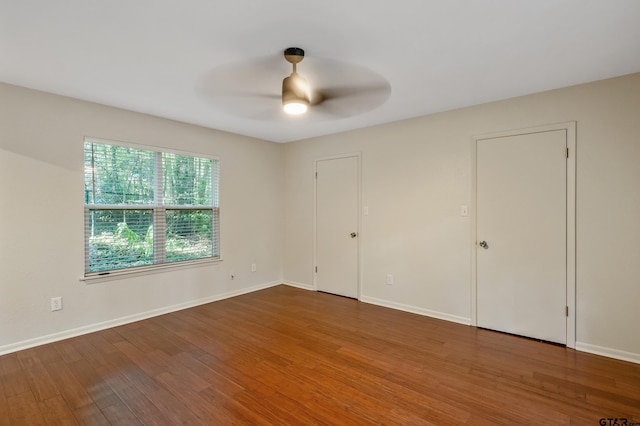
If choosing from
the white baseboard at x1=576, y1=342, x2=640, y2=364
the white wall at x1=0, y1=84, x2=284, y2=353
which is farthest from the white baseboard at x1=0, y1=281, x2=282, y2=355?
the white baseboard at x1=576, y1=342, x2=640, y2=364

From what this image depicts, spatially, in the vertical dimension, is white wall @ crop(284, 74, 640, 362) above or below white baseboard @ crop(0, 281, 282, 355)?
above

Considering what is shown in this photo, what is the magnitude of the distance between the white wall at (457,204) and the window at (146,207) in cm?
150

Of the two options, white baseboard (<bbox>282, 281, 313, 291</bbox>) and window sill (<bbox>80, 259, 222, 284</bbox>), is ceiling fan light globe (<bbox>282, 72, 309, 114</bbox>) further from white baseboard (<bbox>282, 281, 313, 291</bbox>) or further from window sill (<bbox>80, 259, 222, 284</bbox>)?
white baseboard (<bbox>282, 281, 313, 291</bbox>)

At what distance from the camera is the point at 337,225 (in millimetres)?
4574

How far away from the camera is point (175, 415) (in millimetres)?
1909

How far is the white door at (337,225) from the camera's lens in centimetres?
439

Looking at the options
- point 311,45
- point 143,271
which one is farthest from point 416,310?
point 143,271

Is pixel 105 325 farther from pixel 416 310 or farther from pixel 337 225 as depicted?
pixel 416 310

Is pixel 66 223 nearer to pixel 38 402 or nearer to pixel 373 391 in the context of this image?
pixel 38 402

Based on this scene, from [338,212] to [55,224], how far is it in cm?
325

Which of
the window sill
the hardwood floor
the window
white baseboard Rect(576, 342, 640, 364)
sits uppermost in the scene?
the window

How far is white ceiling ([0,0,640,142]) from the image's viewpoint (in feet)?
5.76

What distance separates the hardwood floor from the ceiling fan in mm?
2065

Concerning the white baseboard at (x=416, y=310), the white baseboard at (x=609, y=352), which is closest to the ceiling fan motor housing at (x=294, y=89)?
the white baseboard at (x=416, y=310)
